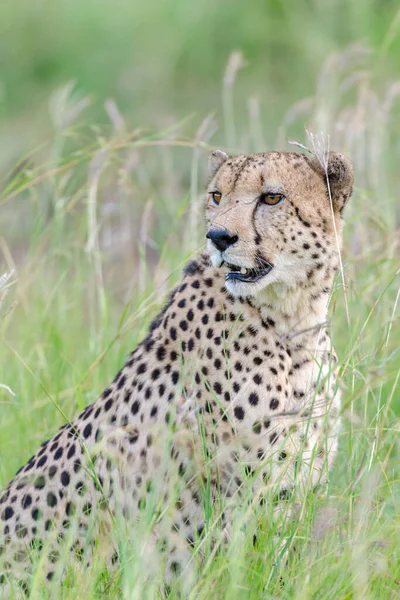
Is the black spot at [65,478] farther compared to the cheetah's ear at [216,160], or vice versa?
the cheetah's ear at [216,160]

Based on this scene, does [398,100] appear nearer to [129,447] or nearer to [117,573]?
[129,447]

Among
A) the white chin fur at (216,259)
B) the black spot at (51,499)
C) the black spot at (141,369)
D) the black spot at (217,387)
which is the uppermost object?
the white chin fur at (216,259)

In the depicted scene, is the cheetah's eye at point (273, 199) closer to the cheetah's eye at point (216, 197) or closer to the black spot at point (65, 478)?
the cheetah's eye at point (216, 197)

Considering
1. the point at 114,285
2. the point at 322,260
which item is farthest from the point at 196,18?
the point at 322,260

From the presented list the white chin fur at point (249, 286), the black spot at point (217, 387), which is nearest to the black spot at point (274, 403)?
the black spot at point (217, 387)

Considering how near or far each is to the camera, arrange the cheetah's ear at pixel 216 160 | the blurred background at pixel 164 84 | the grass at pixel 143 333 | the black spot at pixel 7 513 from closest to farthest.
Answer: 1. the grass at pixel 143 333
2. the black spot at pixel 7 513
3. the cheetah's ear at pixel 216 160
4. the blurred background at pixel 164 84

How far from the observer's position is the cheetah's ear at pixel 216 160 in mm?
3832

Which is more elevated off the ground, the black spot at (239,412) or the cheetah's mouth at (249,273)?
the cheetah's mouth at (249,273)

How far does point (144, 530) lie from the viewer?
2781 millimetres

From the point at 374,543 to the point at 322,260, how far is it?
94 centimetres

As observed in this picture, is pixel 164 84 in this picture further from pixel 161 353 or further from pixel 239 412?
pixel 239 412

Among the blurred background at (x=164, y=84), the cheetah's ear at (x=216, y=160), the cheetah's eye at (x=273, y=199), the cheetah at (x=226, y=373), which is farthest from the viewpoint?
the blurred background at (x=164, y=84)

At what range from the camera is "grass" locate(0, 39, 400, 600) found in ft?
9.29

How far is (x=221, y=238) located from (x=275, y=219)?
0.59 feet
